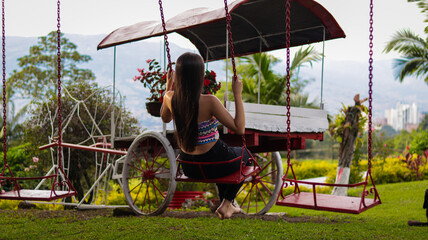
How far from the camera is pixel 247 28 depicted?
8320 mm


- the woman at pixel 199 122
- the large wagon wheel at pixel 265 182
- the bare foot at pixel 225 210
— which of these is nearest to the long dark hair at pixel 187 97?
the woman at pixel 199 122

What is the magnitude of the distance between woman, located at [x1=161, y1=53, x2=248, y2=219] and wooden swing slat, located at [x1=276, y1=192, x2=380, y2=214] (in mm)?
508

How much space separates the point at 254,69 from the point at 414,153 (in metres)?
7.11

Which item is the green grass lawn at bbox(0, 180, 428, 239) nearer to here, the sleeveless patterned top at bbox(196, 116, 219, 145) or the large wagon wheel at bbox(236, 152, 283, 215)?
the large wagon wheel at bbox(236, 152, 283, 215)

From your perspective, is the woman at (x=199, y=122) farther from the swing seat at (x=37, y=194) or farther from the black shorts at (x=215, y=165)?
the swing seat at (x=37, y=194)

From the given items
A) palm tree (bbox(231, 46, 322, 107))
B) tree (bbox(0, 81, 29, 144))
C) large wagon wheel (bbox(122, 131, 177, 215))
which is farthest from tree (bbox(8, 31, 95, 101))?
large wagon wheel (bbox(122, 131, 177, 215))

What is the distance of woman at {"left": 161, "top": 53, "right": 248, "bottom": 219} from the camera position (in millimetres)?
3682

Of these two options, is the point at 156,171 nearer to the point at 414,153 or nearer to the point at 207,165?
the point at 207,165

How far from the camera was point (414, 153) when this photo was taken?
18.0 meters

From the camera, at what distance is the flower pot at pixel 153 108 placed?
671cm

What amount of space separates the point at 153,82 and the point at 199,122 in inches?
142

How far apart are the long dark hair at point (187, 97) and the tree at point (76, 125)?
8152mm

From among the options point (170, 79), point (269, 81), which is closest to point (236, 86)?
point (170, 79)

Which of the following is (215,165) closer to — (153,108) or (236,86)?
(236,86)
